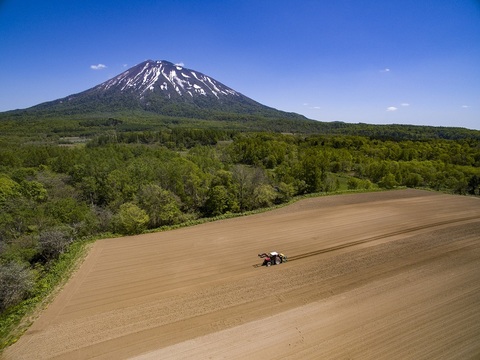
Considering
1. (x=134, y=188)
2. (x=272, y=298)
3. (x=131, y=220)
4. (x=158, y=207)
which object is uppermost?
(x=134, y=188)

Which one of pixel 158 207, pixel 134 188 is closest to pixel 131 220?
pixel 158 207

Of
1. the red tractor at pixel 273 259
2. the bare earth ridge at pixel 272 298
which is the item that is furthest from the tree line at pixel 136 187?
the red tractor at pixel 273 259

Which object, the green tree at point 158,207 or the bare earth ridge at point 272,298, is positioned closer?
the bare earth ridge at point 272,298

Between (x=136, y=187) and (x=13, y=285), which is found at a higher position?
(x=136, y=187)

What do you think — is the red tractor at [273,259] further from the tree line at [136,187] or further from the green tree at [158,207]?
the tree line at [136,187]

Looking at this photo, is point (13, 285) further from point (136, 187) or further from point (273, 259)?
point (136, 187)
